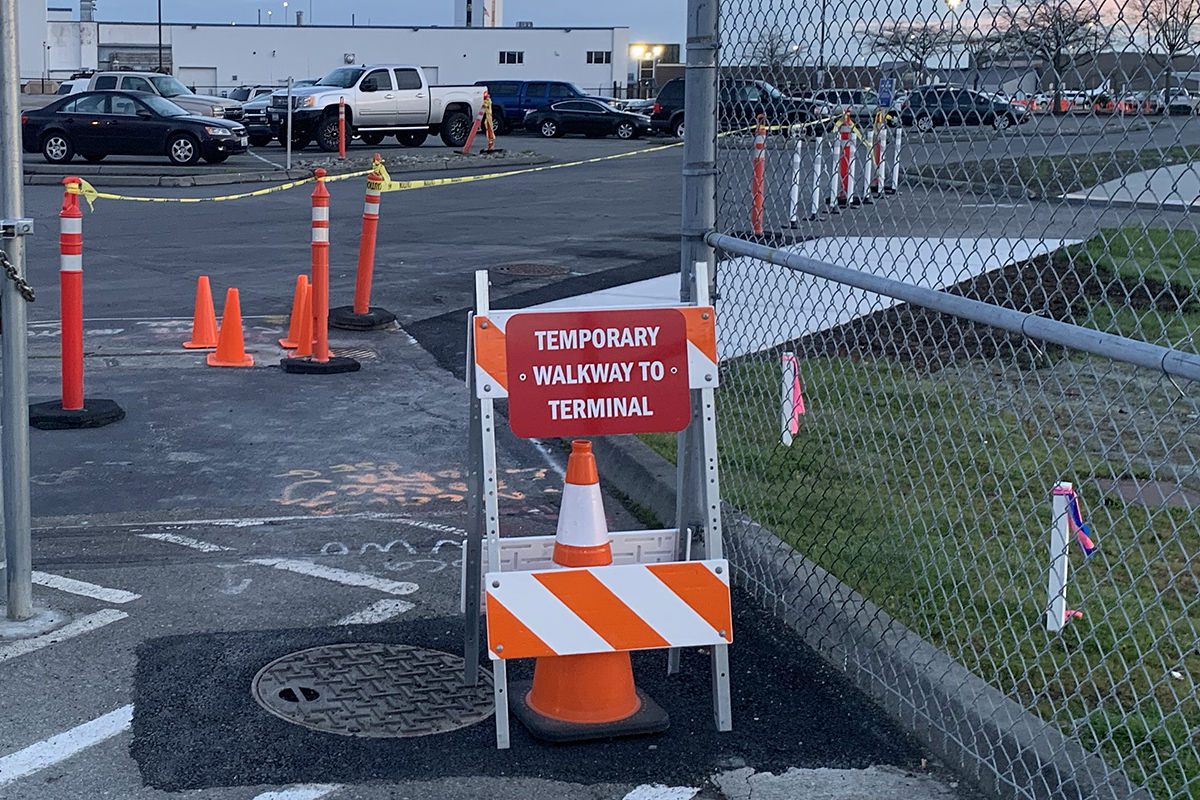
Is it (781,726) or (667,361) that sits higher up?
(667,361)

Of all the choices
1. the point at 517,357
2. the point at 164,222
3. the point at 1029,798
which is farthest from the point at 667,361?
the point at 164,222

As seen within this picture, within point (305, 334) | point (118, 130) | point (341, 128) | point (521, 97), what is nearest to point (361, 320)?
point (305, 334)

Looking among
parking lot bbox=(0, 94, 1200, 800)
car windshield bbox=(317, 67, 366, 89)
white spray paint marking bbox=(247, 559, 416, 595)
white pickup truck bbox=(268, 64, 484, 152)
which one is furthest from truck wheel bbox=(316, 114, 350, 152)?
white spray paint marking bbox=(247, 559, 416, 595)

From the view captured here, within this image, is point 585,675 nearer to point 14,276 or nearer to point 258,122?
point 14,276

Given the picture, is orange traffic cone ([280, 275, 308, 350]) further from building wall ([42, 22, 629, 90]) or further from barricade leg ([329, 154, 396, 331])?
building wall ([42, 22, 629, 90])

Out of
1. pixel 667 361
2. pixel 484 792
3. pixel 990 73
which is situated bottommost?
pixel 484 792

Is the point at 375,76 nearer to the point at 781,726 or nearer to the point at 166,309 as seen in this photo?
the point at 166,309

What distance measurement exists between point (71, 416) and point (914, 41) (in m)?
6.09

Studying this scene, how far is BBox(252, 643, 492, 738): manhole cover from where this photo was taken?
15.1 ft

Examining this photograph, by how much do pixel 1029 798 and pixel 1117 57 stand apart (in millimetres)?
1993

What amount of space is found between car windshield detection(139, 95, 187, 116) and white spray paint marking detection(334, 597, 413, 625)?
24.6 meters

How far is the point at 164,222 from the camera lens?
757 inches

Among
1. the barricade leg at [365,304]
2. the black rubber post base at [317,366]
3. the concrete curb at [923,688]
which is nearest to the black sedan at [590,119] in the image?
the barricade leg at [365,304]

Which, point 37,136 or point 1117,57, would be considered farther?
point 37,136
